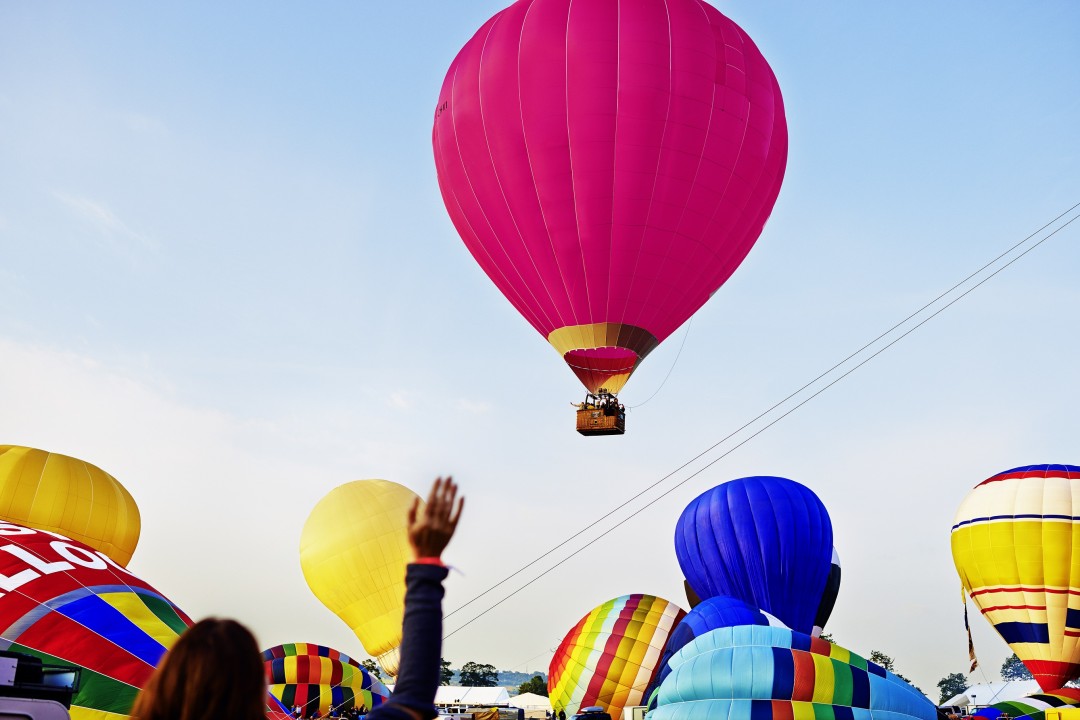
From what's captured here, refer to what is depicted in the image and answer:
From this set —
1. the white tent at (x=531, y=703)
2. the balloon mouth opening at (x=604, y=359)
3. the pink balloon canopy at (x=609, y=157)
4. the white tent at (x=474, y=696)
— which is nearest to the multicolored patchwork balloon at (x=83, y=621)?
the pink balloon canopy at (x=609, y=157)

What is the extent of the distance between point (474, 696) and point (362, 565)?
73.9 ft

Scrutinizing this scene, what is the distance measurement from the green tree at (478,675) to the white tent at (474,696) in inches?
742

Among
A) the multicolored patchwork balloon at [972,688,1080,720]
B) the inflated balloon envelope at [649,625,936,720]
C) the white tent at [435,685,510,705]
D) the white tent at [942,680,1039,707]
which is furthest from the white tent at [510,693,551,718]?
the inflated balloon envelope at [649,625,936,720]

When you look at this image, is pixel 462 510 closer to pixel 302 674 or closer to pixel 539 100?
pixel 539 100

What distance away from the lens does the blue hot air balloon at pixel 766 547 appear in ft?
59.0

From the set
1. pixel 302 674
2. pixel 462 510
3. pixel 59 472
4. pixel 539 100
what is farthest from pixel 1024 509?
pixel 462 510

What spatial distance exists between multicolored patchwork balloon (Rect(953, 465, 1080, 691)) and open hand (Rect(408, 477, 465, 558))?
18961mm

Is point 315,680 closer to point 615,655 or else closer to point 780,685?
point 615,655

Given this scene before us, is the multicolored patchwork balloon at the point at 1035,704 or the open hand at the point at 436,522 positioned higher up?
the open hand at the point at 436,522

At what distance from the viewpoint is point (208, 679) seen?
1.44 meters

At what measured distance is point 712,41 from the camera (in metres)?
13.7

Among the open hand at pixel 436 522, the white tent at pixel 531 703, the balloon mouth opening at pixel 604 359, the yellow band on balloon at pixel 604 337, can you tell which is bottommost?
the white tent at pixel 531 703

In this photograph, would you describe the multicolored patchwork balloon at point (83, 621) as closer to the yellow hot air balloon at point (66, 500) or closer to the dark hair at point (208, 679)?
the dark hair at point (208, 679)

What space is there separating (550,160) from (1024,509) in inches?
451
